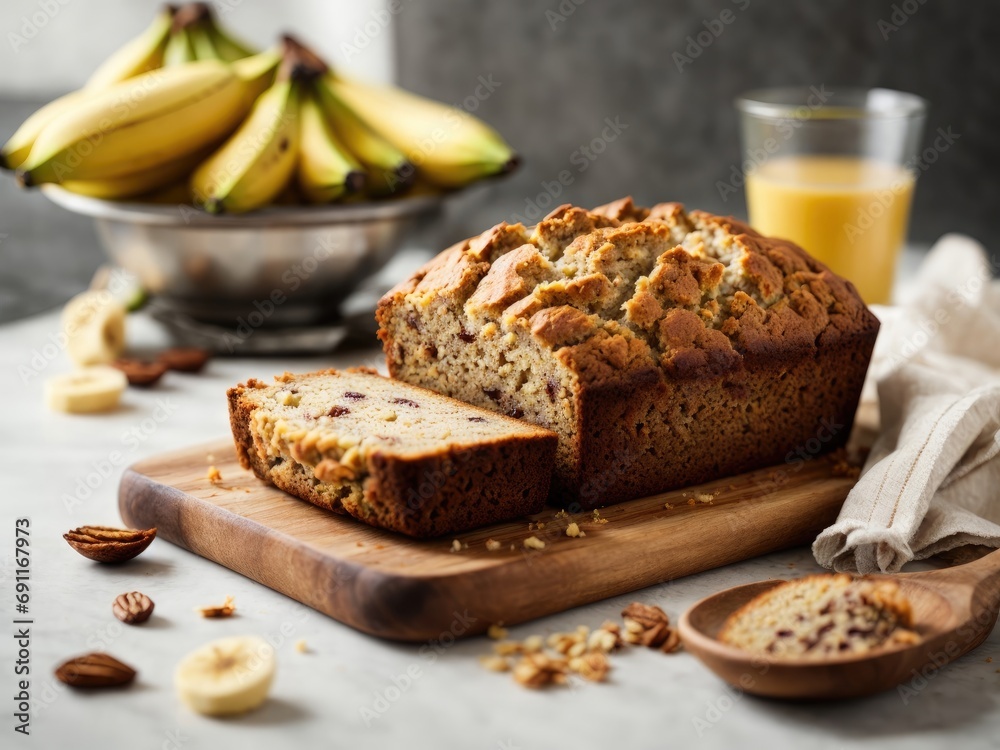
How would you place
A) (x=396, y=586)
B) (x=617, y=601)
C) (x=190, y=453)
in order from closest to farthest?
1. (x=396, y=586)
2. (x=617, y=601)
3. (x=190, y=453)

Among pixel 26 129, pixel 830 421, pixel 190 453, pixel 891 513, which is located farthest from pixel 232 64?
pixel 891 513

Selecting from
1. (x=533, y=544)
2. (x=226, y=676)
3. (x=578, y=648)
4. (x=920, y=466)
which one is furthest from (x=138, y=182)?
(x=920, y=466)

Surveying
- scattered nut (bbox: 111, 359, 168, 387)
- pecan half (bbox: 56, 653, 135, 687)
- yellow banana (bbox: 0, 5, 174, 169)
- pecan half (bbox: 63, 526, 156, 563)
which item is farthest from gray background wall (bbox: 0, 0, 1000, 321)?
pecan half (bbox: 56, 653, 135, 687)

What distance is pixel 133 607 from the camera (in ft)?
6.77

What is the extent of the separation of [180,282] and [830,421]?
201 cm

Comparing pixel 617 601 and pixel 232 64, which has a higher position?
pixel 232 64

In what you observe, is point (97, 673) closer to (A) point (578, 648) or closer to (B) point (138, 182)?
(A) point (578, 648)

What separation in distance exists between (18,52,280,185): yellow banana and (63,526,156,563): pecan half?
56.1 inches

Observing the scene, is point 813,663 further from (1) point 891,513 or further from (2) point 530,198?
(2) point 530,198

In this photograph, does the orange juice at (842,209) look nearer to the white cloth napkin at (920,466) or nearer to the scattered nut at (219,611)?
the white cloth napkin at (920,466)

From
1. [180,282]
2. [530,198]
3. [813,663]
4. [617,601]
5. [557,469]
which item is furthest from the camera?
[530,198]

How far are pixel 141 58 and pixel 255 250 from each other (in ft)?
2.78

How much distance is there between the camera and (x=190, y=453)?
262 centimetres

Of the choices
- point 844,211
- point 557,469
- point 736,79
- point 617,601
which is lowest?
point 617,601
